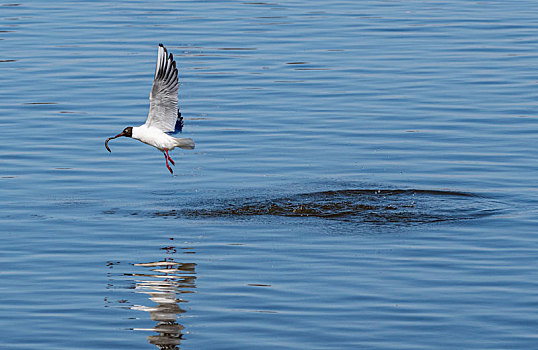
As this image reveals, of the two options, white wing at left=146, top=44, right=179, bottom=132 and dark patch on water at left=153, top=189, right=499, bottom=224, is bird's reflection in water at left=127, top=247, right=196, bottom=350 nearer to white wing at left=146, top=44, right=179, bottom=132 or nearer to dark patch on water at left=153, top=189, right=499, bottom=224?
dark patch on water at left=153, top=189, right=499, bottom=224

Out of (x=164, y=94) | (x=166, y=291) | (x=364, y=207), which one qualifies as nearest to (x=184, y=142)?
(x=164, y=94)

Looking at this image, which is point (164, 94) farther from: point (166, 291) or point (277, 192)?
point (166, 291)

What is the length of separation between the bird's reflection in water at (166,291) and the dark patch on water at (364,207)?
1.87 meters

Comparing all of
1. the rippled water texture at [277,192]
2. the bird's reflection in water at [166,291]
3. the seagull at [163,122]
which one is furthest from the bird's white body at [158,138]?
the bird's reflection in water at [166,291]

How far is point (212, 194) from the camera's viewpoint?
1566cm

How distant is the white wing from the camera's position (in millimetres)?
14234

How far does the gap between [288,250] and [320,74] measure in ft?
37.0

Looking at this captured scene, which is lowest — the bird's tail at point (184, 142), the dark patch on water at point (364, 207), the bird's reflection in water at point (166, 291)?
the bird's reflection in water at point (166, 291)

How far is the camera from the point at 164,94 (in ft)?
47.8

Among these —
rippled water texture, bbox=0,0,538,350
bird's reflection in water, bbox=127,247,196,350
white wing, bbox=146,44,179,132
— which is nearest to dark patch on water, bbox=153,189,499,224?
rippled water texture, bbox=0,0,538,350

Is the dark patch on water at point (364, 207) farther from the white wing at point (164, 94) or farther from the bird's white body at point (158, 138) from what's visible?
the white wing at point (164, 94)

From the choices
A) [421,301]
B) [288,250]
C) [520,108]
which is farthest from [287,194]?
[520,108]

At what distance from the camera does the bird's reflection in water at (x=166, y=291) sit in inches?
417

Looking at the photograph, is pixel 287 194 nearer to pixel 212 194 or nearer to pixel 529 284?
pixel 212 194
